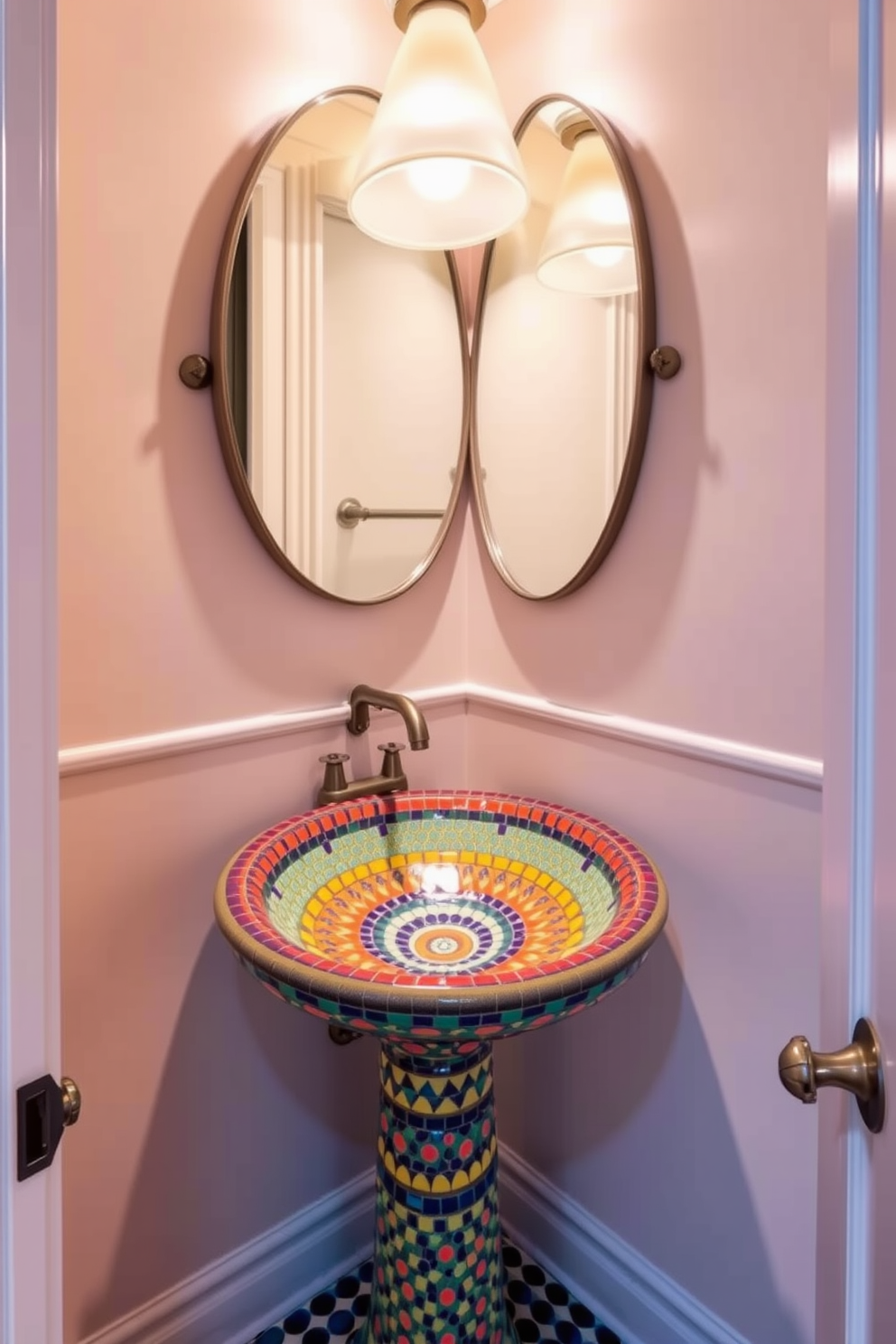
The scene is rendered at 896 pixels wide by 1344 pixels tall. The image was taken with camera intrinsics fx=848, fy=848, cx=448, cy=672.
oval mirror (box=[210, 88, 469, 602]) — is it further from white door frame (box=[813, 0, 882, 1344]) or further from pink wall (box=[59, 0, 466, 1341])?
white door frame (box=[813, 0, 882, 1344])

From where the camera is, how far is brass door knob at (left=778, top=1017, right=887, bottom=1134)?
1.70 feet

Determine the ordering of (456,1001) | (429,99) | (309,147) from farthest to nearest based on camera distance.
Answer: (309,147), (429,99), (456,1001)

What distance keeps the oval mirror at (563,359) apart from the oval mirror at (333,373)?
85 millimetres

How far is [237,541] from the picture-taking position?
4.18 feet

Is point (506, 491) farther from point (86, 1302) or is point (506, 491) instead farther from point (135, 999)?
point (86, 1302)

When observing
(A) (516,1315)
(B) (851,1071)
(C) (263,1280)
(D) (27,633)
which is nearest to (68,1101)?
(D) (27,633)

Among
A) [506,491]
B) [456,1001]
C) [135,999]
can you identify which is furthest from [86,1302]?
[506,491]

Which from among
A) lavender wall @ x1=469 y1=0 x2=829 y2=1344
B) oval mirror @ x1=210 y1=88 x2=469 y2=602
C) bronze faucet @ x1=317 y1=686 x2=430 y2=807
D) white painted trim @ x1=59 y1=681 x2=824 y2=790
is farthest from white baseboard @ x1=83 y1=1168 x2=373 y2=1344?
oval mirror @ x1=210 y1=88 x2=469 y2=602

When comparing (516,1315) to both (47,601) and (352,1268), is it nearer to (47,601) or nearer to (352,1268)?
(352,1268)

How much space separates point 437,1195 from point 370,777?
2.02 feet

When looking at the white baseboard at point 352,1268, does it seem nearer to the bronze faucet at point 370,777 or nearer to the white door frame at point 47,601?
the bronze faucet at point 370,777

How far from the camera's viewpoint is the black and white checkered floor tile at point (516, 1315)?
53.4 inches

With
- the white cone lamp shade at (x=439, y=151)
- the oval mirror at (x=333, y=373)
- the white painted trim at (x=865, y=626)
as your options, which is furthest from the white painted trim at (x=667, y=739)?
the white cone lamp shade at (x=439, y=151)

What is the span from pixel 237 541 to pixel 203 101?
60 cm
